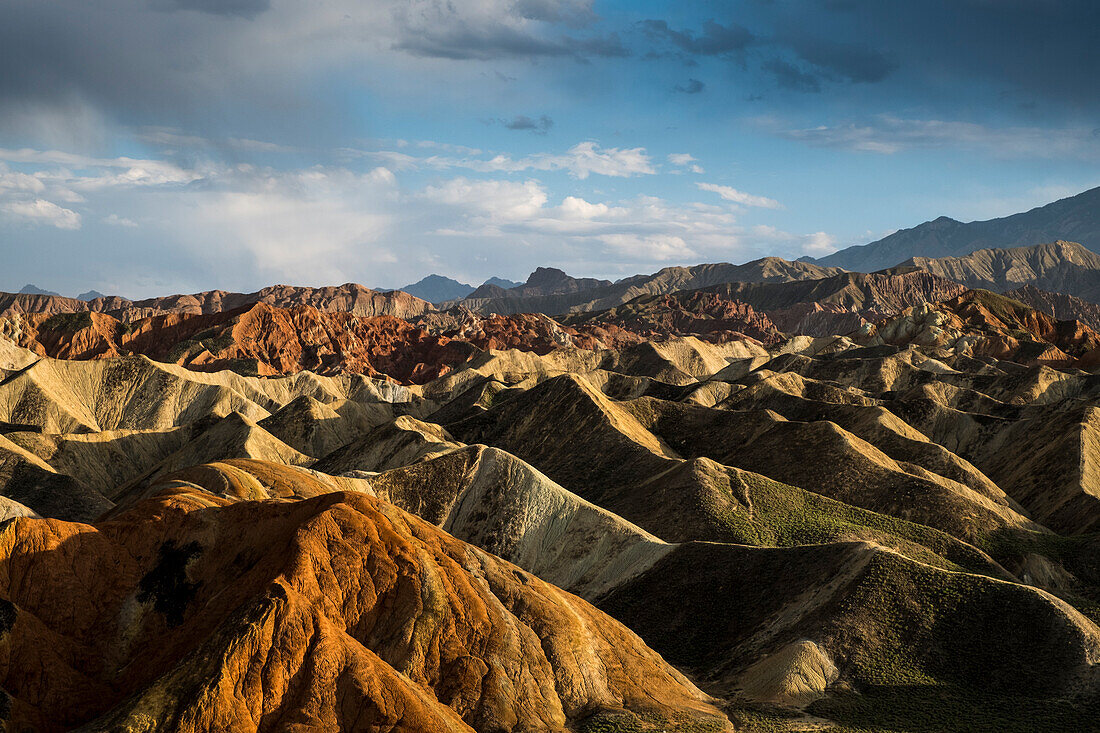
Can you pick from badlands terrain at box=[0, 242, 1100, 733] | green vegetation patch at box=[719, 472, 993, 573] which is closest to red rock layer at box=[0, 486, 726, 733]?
badlands terrain at box=[0, 242, 1100, 733]

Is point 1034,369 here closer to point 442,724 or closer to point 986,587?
point 986,587

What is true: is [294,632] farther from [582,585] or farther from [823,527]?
[823,527]

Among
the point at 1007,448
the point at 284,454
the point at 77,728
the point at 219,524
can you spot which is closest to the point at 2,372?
the point at 284,454

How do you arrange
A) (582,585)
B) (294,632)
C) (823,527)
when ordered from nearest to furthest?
(294,632), (582,585), (823,527)

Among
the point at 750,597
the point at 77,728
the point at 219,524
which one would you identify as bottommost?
the point at 750,597

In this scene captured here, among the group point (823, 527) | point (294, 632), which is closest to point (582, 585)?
point (823, 527)

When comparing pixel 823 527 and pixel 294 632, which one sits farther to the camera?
pixel 823 527

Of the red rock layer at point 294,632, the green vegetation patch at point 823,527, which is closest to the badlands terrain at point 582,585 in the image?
the red rock layer at point 294,632

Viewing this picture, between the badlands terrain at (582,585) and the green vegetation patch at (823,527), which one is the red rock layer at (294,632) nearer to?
the badlands terrain at (582,585)

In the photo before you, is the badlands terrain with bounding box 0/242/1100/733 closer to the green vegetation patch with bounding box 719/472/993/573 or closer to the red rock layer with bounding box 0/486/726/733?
the red rock layer with bounding box 0/486/726/733
